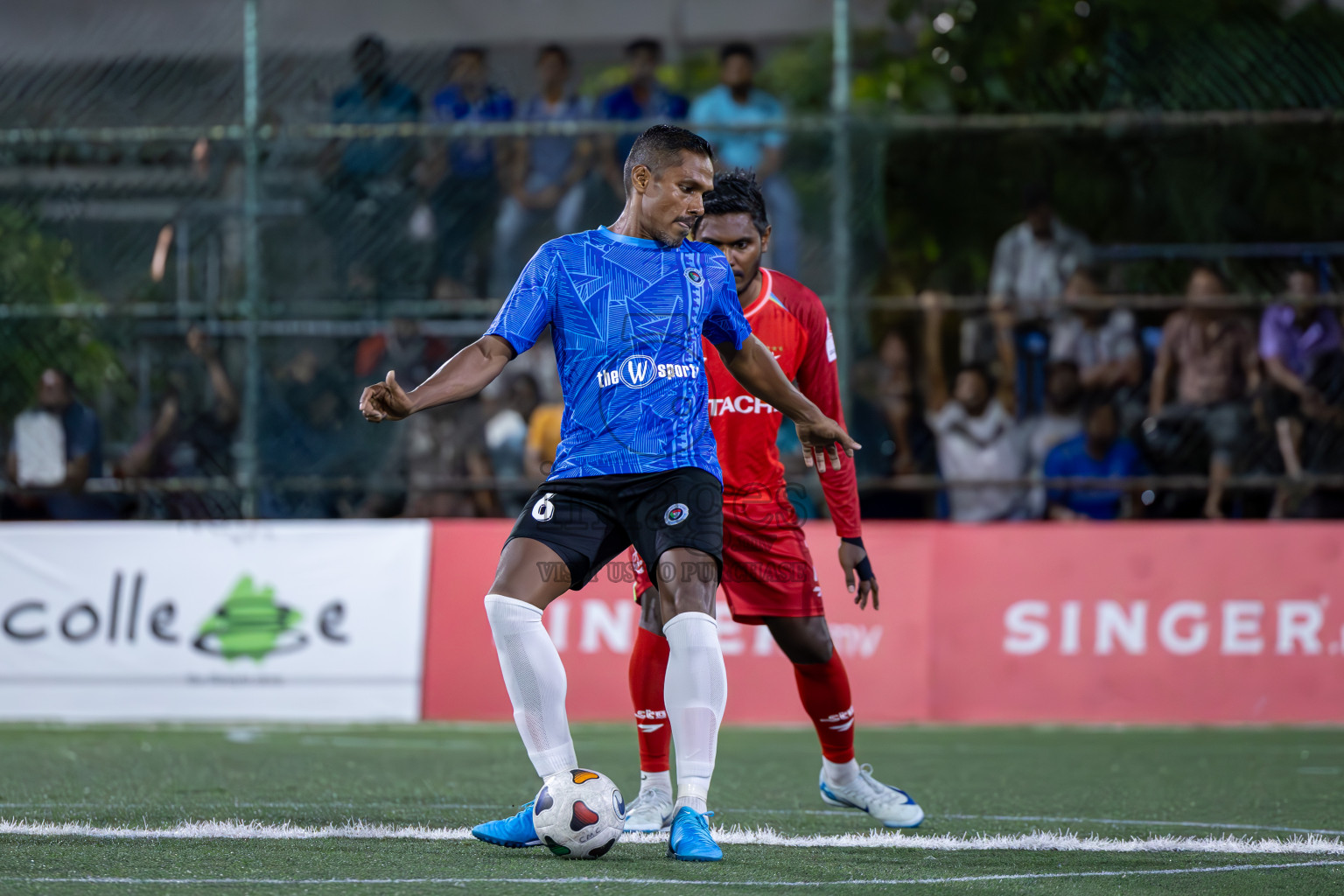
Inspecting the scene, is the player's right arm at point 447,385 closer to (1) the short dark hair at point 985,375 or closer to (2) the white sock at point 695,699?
(2) the white sock at point 695,699

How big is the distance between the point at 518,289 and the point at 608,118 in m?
6.88

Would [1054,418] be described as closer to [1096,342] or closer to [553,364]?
[1096,342]

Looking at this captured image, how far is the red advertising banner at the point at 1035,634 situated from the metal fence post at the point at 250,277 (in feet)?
6.59

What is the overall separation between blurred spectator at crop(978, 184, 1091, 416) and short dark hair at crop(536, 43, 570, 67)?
3.22m

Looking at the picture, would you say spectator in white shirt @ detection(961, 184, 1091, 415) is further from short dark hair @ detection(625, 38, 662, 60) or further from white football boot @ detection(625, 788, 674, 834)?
white football boot @ detection(625, 788, 674, 834)

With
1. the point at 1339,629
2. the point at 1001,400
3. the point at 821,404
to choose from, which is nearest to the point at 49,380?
the point at 1001,400

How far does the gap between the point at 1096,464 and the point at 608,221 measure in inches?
139

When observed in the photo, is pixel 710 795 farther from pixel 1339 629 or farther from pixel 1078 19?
pixel 1078 19

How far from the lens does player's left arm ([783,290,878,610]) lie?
19.4ft

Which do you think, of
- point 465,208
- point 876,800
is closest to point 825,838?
point 876,800

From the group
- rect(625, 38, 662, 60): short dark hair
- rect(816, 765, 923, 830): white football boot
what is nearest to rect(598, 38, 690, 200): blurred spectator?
rect(625, 38, 662, 60): short dark hair

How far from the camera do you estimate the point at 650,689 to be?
5.75 m

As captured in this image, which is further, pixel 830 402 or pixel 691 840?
pixel 830 402

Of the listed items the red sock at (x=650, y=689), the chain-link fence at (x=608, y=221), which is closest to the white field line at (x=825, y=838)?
the red sock at (x=650, y=689)
